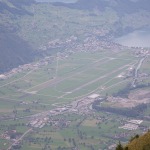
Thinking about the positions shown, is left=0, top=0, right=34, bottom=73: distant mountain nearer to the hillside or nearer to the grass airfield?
the grass airfield

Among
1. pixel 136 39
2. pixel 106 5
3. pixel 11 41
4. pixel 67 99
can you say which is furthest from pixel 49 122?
pixel 106 5

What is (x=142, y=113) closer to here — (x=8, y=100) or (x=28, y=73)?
(x=8, y=100)

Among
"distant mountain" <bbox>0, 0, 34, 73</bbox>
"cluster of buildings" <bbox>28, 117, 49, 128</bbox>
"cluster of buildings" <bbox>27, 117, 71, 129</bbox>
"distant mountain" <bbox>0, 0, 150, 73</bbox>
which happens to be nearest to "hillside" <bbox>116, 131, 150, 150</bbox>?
"cluster of buildings" <bbox>27, 117, 71, 129</bbox>

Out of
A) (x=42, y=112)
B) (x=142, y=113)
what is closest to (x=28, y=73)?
(x=42, y=112)

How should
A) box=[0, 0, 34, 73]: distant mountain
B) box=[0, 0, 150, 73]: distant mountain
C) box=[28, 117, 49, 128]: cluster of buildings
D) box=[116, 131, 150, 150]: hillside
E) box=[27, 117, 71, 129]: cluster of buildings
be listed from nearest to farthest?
box=[116, 131, 150, 150]: hillside, box=[27, 117, 71, 129]: cluster of buildings, box=[28, 117, 49, 128]: cluster of buildings, box=[0, 0, 34, 73]: distant mountain, box=[0, 0, 150, 73]: distant mountain

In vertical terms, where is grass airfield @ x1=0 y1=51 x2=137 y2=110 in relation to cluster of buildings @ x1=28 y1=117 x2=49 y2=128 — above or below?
above

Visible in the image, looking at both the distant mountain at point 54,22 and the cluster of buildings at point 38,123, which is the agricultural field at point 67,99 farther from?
the distant mountain at point 54,22
